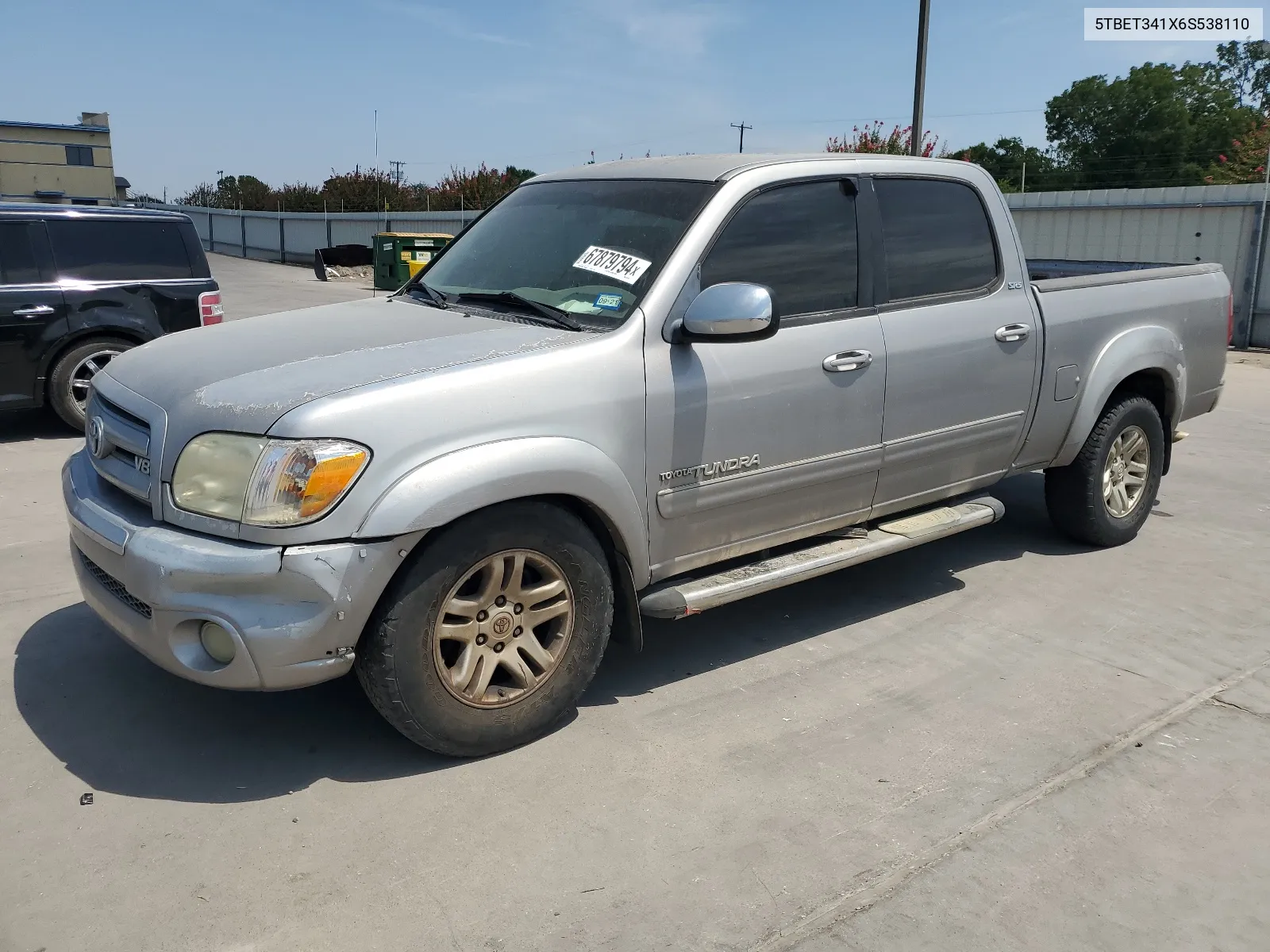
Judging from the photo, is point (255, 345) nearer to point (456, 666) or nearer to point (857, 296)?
point (456, 666)

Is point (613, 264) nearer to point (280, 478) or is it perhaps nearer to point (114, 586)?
point (280, 478)

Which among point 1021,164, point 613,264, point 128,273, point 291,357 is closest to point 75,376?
point 128,273

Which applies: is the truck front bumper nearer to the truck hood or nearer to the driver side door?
the truck hood

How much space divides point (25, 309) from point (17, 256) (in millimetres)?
419

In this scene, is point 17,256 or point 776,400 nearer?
point 776,400

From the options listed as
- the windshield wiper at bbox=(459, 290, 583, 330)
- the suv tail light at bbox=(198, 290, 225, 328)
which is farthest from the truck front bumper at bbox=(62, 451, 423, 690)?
the suv tail light at bbox=(198, 290, 225, 328)

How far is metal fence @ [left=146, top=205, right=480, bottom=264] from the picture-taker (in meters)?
33.0

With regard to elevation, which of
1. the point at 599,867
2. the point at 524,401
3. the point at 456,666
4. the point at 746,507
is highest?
the point at 524,401

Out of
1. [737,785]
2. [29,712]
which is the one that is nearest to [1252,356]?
Result: [737,785]

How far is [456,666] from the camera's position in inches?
132

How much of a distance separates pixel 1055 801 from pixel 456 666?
1.89m

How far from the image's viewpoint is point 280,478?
119 inches

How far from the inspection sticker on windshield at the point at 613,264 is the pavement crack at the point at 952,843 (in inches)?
82.4

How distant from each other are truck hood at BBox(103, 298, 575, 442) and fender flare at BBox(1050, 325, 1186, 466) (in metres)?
2.93
